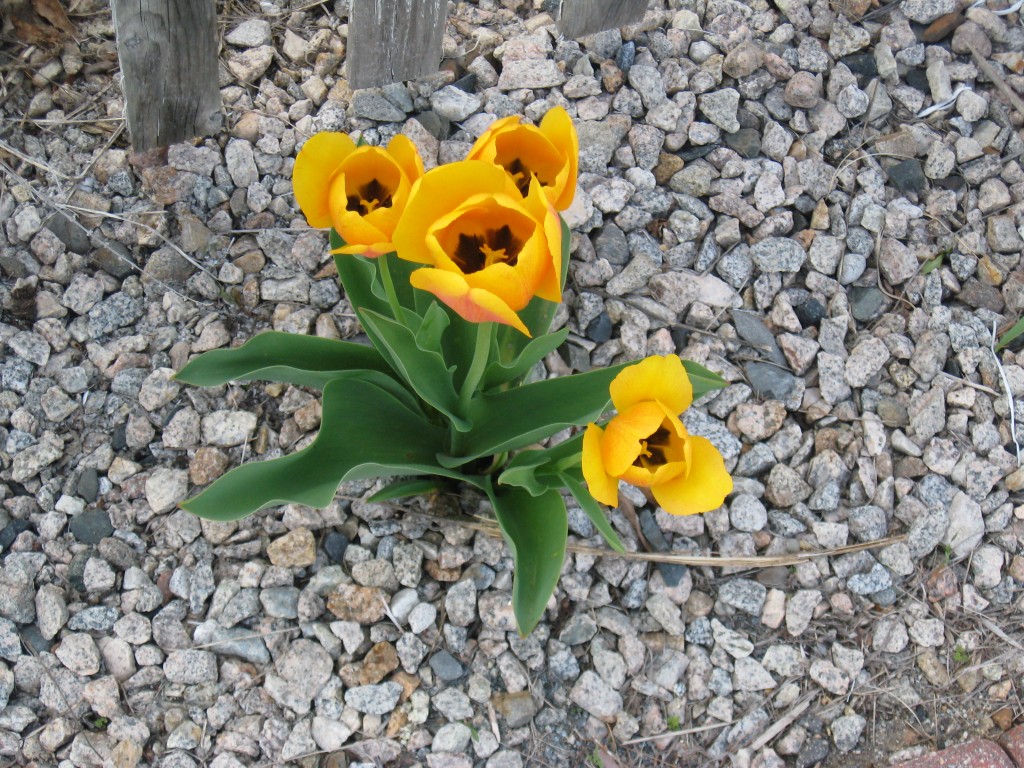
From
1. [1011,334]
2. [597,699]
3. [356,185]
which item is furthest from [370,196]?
[1011,334]

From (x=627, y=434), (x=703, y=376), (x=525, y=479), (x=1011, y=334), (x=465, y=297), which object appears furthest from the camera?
(x=1011, y=334)

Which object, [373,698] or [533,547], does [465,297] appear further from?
[373,698]

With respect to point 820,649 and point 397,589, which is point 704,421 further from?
point 397,589

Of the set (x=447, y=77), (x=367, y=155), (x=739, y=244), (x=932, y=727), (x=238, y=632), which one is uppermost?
(x=367, y=155)

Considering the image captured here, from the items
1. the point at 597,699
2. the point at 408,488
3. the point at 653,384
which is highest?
the point at 653,384

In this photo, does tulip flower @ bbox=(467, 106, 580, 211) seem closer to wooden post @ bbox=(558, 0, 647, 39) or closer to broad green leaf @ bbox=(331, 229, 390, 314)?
broad green leaf @ bbox=(331, 229, 390, 314)

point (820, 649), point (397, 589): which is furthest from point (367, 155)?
point (820, 649)
